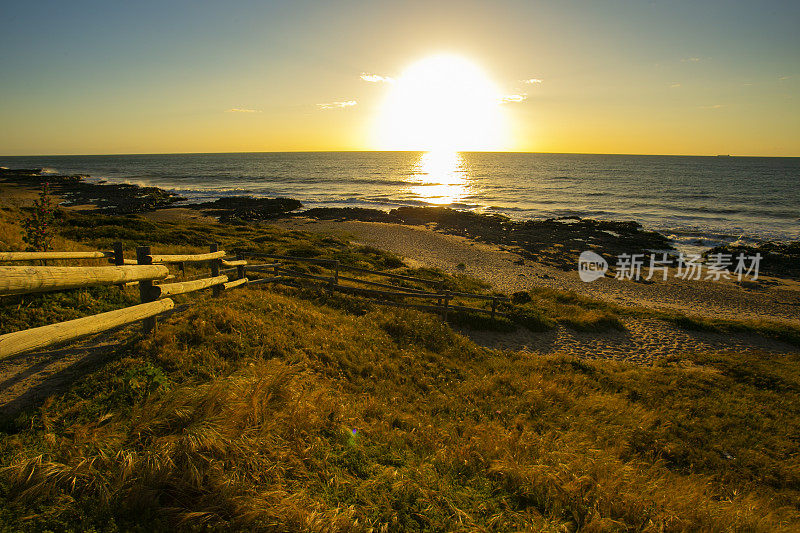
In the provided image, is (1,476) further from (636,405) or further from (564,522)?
(636,405)

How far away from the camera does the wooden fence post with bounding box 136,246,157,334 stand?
18.7 feet

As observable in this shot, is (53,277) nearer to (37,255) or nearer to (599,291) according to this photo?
(37,255)

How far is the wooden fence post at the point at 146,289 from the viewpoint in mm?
5701

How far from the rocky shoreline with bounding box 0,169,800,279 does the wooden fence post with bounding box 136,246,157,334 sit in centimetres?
2527

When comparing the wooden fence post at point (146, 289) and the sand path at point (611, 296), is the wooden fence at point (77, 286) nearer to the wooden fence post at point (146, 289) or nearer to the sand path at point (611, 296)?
the wooden fence post at point (146, 289)

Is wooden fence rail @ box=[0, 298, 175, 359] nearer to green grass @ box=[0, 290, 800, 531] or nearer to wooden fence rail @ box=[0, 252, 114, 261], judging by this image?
green grass @ box=[0, 290, 800, 531]

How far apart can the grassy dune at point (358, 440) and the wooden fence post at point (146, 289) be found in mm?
318

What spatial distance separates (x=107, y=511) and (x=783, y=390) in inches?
594

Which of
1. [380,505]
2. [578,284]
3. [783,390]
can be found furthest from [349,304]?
[578,284]

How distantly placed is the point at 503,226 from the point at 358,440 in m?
37.1

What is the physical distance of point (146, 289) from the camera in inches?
225

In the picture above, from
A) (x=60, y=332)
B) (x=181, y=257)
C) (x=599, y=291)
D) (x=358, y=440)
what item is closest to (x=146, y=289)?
(x=181, y=257)

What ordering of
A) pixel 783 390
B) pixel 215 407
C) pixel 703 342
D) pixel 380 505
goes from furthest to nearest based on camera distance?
pixel 703 342 → pixel 783 390 → pixel 215 407 → pixel 380 505

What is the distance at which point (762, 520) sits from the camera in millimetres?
4395
